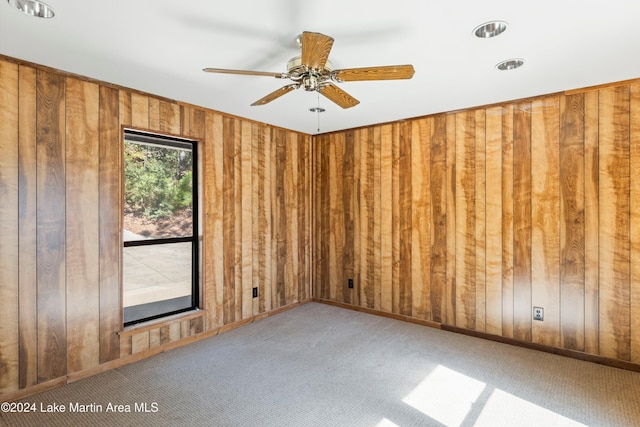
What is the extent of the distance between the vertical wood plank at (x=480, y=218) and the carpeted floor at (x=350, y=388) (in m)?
0.33

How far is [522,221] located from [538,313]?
0.87 metres

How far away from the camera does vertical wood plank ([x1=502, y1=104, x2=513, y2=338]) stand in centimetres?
329

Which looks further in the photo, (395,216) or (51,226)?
(395,216)

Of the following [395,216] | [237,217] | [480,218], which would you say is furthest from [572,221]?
[237,217]

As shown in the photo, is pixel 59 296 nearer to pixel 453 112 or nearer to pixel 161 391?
pixel 161 391

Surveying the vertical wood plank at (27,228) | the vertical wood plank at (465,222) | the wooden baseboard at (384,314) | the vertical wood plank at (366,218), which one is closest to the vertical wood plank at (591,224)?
the vertical wood plank at (465,222)

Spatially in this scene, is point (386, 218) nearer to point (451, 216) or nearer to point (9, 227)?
point (451, 216)

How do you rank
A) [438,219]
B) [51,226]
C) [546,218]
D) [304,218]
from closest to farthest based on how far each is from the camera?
[51,226] < [546,218] < [438,219] < [304,218]

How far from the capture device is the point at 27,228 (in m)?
2.43

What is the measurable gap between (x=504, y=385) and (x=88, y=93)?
13.0ft

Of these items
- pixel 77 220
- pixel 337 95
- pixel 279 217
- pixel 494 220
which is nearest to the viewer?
pixel 337 95

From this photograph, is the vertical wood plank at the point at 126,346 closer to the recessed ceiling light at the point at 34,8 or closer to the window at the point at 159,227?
the window at the point at 159,227

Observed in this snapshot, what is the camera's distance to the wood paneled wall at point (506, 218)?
2822 mm

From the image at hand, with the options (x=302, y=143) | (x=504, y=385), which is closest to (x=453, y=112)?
(x=302, y=143)
